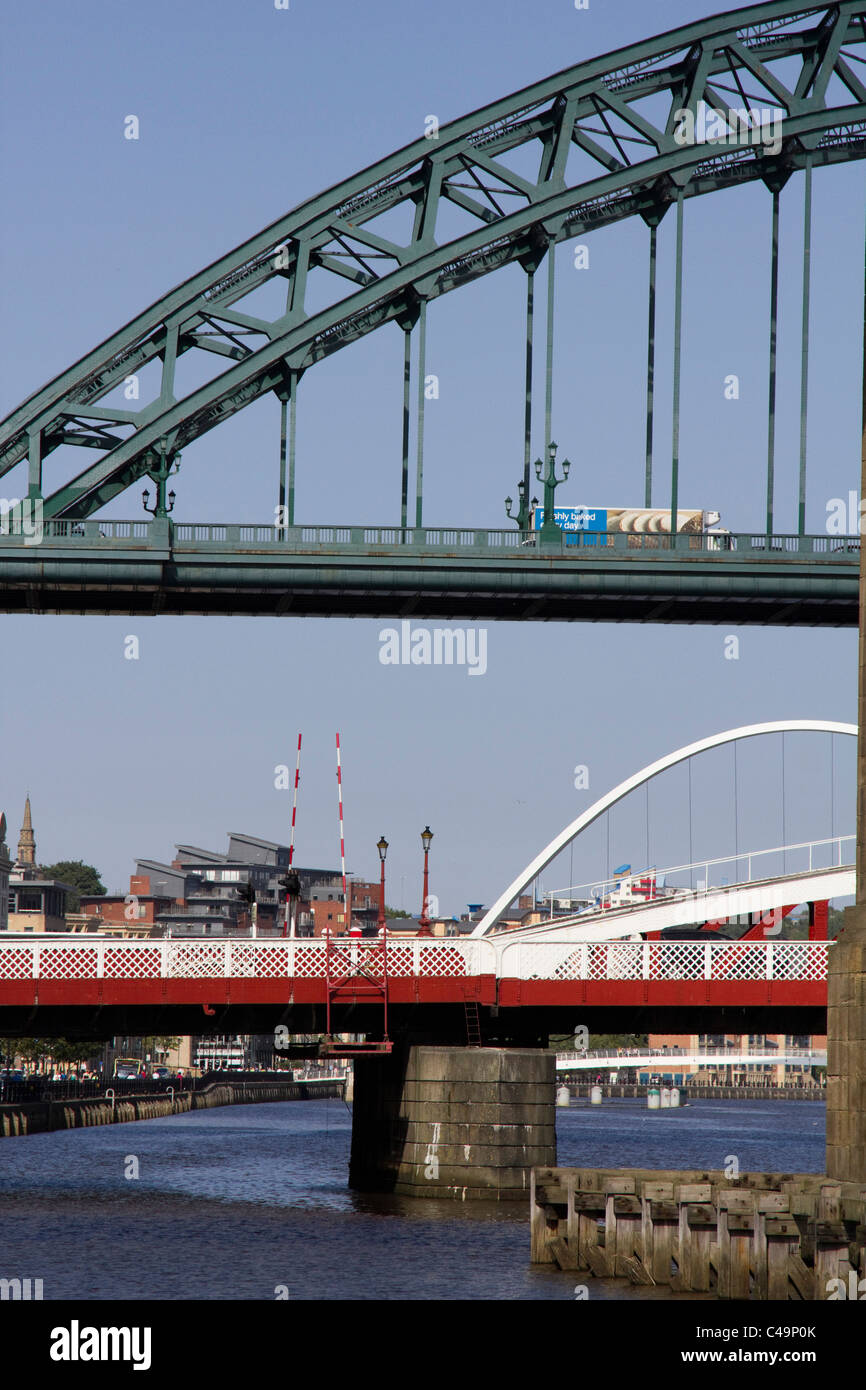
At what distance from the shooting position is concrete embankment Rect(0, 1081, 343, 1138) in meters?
110

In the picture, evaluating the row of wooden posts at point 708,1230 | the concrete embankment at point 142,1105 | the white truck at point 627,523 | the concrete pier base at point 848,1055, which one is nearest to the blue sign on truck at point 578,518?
the white truck at point 627,523

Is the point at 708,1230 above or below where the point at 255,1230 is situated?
above

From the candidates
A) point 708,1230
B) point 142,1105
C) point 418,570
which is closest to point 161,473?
point 418,570

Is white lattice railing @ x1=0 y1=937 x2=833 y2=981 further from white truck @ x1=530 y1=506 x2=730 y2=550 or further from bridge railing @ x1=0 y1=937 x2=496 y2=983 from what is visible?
white truck @ x1=530 y1=506 x2=730 y2=550

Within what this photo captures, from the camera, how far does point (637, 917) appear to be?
2643 inches

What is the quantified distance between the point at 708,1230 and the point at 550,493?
105 feet

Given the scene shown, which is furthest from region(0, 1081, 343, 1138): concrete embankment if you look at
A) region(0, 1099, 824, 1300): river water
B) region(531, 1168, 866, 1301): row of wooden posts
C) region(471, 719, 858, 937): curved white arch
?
region(531, 1168, 866, 1301): row of wooden posts

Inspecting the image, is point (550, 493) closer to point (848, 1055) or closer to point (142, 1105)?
point (848, 1055)

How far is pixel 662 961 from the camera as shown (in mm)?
54000

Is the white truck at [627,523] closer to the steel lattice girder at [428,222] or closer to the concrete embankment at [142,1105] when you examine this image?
the steel lattice girder at [428,222]

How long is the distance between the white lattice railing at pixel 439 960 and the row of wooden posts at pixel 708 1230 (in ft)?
48.1

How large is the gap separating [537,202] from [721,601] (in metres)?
12.6
